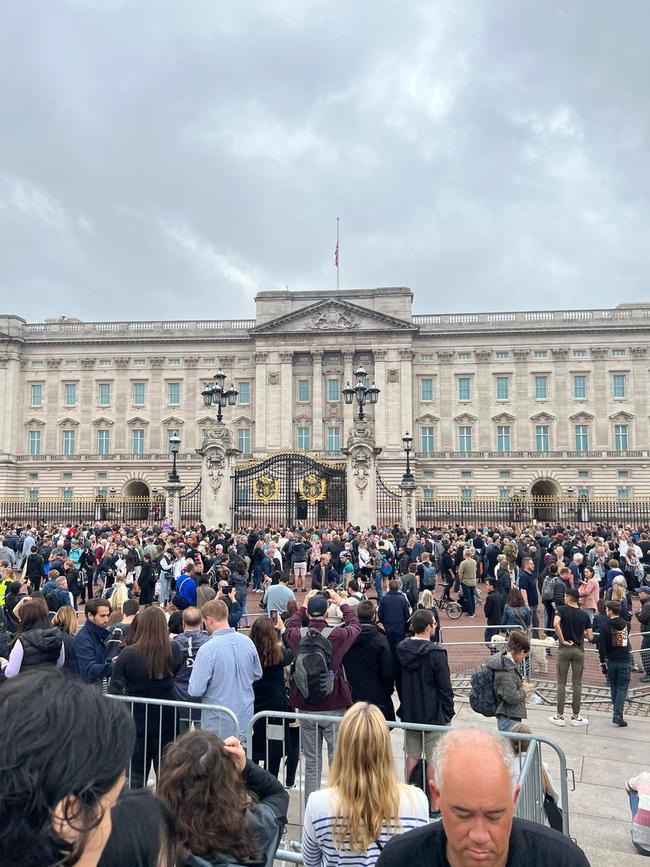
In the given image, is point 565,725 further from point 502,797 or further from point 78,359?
point 78,359

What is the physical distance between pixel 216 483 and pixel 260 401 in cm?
2811

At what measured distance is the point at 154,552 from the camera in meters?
17.4

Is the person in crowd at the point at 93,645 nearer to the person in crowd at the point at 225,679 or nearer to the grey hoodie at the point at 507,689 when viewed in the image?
the person in crowd at the point at 225,679

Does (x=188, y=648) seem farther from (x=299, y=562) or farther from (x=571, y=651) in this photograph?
(x=299, y=562)

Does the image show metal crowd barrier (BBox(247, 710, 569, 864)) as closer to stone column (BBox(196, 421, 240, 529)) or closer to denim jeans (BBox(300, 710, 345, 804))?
denim jeans (BBox(300, 710, 345, 804))

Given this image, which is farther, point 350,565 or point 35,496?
point 35,496

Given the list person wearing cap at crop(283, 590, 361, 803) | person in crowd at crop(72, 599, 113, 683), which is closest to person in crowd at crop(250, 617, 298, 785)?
person wearing cap at crop(283, 590, 361, 803)

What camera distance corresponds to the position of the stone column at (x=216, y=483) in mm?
30047

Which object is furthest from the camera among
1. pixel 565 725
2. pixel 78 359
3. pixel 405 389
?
pixel 78 359

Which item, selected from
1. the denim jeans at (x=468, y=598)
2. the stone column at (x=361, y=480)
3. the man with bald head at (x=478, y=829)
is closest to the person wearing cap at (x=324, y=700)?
the man with bald head at (x=478, y=829)

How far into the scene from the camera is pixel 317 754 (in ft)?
19.6

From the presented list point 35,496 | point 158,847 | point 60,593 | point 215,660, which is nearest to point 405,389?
point 35,496

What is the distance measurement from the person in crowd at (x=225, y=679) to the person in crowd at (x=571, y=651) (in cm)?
521

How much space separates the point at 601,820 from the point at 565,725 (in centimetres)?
299
